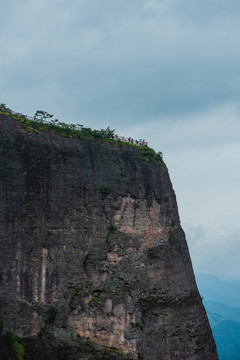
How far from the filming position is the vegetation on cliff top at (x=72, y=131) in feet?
86.8

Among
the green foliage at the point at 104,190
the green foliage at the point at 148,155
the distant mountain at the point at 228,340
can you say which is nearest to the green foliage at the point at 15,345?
the green foliage at the point at 104,190

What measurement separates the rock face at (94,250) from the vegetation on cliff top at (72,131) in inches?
17.8

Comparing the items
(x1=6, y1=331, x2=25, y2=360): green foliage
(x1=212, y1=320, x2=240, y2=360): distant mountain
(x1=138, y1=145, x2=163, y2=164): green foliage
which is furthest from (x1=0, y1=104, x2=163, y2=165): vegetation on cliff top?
(x1=212, y1=320, x2=240, y2=360): distant mountain

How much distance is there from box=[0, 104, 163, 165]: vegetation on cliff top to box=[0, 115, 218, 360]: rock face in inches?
17.8

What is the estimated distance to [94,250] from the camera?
27.2 meters

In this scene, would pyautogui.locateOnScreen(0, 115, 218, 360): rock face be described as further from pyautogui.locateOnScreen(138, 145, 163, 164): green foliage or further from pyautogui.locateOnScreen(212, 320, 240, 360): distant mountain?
pyautogui.locateOnScreen(212, 320, 240, 360): distant mountain

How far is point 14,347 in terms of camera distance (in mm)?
21875

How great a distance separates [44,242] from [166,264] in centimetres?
956

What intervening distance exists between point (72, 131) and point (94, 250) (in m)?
8.71

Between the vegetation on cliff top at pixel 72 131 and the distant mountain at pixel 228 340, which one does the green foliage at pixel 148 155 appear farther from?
the distant mountain at pixel 228 340

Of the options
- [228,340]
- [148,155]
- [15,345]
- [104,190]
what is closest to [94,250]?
[104,190]

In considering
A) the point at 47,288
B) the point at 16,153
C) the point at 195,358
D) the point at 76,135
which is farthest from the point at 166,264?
the point at 16,153

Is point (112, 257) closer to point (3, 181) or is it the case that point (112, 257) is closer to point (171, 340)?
point (171, 340)

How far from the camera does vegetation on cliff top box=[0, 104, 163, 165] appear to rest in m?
26.5
